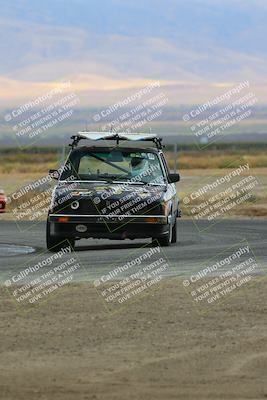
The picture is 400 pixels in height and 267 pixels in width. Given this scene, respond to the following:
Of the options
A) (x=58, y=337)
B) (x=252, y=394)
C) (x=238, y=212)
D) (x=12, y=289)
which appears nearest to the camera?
(x=252, y=394)

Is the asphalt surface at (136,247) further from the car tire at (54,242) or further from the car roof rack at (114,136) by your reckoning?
the car roof rack at (114,136)

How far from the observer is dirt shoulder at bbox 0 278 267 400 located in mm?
9008

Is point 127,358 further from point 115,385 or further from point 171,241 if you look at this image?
point 171,241

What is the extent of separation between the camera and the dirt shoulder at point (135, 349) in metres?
9.01

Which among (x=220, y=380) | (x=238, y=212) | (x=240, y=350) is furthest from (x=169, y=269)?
(x=238, y=212)

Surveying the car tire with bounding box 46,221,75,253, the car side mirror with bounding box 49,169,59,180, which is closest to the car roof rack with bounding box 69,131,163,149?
the car side mirror with bounding box 49,169,59,180

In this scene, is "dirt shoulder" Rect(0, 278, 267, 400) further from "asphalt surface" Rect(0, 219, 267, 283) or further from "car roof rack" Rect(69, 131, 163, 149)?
"car roof rack" Rect(69, 131, 163, 149)

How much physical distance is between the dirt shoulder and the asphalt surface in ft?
8.99

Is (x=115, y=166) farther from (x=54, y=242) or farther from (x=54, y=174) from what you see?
(x=54, y=242)

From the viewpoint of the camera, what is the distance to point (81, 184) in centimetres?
2027

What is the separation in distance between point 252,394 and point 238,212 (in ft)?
81.5

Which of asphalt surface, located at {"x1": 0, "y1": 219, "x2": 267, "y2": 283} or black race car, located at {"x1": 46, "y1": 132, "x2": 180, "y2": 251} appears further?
black race car, located at {"x1": 46, "y1": 132, "x2": 180, "y2": 251}

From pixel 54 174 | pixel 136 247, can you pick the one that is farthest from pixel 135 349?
pixel 54 174

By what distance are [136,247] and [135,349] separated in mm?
10207
